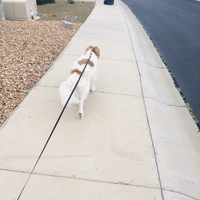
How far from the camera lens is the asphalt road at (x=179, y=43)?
6.19 m

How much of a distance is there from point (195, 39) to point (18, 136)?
30.2ft

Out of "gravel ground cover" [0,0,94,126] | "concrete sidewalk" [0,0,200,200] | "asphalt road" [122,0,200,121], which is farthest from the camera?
"asphalt road" [122,0,200,121]

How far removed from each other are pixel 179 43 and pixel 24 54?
20.9 ft

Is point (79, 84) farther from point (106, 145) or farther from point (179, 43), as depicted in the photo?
point (179, 43)

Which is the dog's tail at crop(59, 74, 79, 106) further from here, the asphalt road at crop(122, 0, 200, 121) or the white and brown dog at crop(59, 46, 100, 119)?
the asphalt road at crop(122, 0, 200, 121)

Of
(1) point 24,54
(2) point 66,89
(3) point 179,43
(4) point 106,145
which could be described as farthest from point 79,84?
(3) point 179,43

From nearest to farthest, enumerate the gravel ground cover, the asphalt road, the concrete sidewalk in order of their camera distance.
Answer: the concrete sidewalk → the gravel ground cover → the asphalt road

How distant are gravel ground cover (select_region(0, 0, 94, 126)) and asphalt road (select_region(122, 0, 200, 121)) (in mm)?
3694

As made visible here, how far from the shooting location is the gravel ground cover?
4.92 m

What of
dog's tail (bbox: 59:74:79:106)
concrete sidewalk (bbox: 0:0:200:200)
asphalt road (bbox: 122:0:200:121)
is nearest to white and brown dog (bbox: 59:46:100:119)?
dog's tail (bbox: 59:74:79:106)

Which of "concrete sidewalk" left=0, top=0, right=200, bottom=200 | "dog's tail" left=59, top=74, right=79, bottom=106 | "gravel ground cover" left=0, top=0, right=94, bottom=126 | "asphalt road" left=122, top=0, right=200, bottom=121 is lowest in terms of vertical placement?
"asphalt road" left=122, top=0, right=200, bottom=121

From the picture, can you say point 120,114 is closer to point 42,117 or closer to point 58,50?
point 42,117

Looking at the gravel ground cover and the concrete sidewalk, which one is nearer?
the concrete sidewalk

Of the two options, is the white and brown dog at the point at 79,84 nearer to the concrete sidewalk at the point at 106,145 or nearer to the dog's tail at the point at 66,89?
the dog's tail at the point at 66,89
